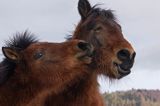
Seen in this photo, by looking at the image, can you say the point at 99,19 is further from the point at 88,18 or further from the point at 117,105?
the point at 117,105

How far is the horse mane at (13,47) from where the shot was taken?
9125 millimetres

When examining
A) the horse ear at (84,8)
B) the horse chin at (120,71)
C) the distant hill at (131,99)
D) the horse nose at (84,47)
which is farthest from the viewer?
the distant hill at (131,99)

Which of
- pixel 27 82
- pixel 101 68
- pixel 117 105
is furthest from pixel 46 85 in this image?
pixel 117 105

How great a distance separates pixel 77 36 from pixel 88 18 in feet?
1.55

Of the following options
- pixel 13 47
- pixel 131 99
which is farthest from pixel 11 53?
pixel 131 99

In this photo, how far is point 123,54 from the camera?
9.96 metres

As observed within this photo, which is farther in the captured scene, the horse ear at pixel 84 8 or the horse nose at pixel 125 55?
the horse ear at pixel 84 8

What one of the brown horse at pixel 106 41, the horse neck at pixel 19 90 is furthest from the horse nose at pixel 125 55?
the horse neck at pixel 19 90

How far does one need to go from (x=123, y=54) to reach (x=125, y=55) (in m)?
0.04

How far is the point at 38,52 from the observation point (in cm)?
906

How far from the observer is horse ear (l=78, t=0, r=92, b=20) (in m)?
11.0

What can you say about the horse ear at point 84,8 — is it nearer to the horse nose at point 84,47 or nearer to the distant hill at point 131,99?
the horse nose at point 84,47

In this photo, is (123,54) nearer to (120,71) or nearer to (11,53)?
(120,71)

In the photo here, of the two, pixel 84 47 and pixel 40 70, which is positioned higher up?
pixel 84 47
